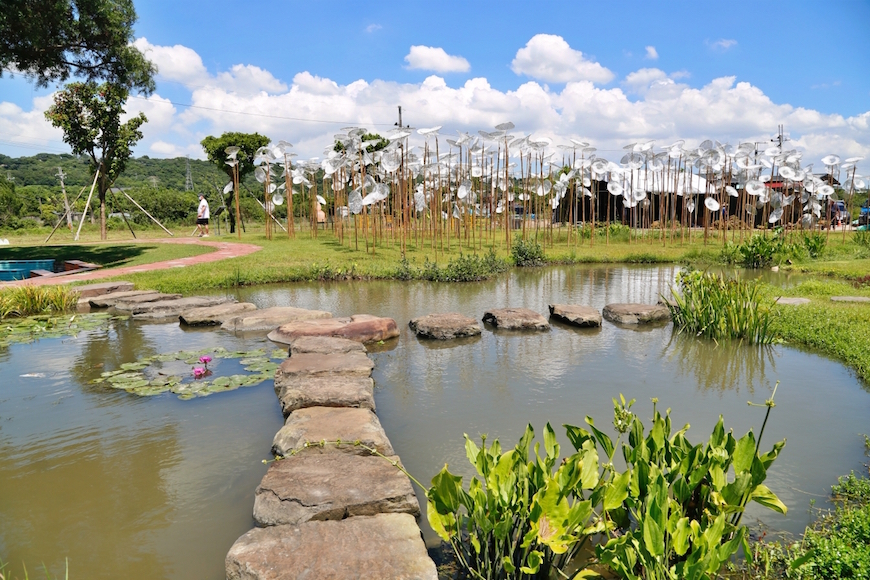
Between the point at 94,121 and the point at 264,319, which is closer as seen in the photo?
the point at 264,319

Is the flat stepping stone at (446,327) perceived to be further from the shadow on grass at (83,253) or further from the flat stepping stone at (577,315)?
the shadow on grass at (83,253)

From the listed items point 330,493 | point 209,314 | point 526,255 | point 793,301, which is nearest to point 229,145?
point 526,255

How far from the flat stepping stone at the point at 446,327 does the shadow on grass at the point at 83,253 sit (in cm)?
876

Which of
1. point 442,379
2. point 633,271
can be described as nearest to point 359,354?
point 442,379

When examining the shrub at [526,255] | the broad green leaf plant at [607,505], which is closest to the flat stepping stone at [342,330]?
the broad green leaf plant at [607,505]

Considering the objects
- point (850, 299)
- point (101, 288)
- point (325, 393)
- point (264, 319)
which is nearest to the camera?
point (325, 393)

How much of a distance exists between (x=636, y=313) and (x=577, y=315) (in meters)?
0.81

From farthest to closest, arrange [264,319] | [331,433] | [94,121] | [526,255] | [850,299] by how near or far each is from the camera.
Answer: [94,121] → [526,255] → [850,299] → [264,319] → [331,433]

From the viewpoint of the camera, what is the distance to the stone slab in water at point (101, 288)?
9016 mm

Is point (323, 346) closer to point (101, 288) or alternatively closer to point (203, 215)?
point (101, 288)

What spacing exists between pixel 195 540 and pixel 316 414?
112 centimetres

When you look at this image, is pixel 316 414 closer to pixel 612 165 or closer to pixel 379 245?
pixel 379 245

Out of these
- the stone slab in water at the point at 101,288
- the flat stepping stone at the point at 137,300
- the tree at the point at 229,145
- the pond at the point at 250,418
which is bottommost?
Result: the pond at the point at 250,418

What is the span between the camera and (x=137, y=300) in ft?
28.0
